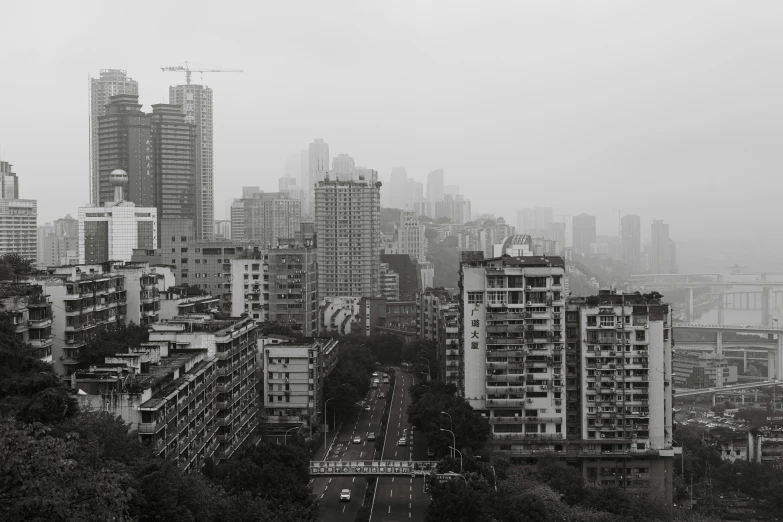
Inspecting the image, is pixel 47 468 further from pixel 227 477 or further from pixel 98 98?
pixel 98 98

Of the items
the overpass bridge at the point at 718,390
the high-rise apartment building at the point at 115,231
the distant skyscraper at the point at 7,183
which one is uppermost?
the distant skyscraper at the point at 7,183

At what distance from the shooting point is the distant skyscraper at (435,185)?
124m

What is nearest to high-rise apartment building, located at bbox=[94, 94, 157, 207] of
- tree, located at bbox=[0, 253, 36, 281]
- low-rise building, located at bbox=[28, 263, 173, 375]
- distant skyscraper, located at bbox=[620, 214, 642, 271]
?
distant skyscraper, located at bbox=[620, 214, 642, 271]

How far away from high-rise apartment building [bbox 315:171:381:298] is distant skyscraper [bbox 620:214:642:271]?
24948 millimetres

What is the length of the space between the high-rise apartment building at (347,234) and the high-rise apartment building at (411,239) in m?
21.9

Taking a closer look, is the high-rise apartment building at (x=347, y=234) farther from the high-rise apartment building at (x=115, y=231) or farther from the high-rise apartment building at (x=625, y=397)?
the high-rise apartment building at (x=625, y=397)

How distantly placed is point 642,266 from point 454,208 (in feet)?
128

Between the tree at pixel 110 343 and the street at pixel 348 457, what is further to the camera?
the tree at pixel 110 343

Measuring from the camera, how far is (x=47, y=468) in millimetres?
6730

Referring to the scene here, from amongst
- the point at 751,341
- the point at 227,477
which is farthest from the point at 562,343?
the point at 751,341

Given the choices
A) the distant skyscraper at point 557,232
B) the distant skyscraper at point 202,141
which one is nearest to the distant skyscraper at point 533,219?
the distant skyscraper at point 557,232

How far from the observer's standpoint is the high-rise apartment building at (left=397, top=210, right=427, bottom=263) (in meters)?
79.1

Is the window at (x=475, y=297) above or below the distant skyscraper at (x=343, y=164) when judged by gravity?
below

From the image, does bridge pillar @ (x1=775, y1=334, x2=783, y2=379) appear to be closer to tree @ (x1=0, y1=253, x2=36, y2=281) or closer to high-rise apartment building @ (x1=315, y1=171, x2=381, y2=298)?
high-rise apartment building @ (x1=315, y1=171, x2=381, y2=298)
